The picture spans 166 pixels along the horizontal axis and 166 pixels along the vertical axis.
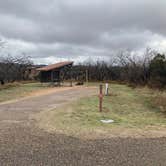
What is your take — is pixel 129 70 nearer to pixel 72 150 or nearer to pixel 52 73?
pixel 52 73

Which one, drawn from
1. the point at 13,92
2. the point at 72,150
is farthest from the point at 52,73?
the point at 72,150

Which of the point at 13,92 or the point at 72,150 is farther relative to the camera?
the point at 13,92

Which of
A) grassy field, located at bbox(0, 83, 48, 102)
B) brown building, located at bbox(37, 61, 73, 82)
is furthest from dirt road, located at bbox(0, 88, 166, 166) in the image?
brown building, located at bbox(37, 61, 73, 82)

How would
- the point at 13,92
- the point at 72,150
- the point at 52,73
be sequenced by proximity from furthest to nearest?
the point at 52,73 → the point at 13,92 → the point at 72,150

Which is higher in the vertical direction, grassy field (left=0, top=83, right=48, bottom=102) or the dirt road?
grassy field (left=0, top=83, right=48, bottom=102)

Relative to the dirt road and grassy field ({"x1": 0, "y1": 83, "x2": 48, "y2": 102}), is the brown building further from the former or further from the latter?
the dirt road

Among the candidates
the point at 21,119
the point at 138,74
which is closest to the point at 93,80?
the point at 138,74

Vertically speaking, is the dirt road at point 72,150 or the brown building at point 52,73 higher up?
the brown building at point 52,73

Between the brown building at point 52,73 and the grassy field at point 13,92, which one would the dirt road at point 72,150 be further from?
the brown building at point 52,73

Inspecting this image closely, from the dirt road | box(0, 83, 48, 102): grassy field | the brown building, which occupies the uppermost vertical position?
the brown building

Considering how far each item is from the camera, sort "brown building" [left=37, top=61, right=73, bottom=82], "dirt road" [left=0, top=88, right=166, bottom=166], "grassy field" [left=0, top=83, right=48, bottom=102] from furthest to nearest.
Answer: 1. "brown building" [left=37, top=61, right=73, bottom=82]
2. "grassy field" [left=0, top=83, right=48, bottom=102]
3. "dirt road" [left=0, top=88, right=166, bottom=166]

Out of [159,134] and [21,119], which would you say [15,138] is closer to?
[21,119]

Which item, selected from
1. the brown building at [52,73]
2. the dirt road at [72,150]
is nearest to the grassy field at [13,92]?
the brown building at [52,73]

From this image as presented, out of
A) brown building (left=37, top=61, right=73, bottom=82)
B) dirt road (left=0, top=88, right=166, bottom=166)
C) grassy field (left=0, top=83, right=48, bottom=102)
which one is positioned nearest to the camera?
dirt road (left=0, top=88, right=166, bottom=166)
